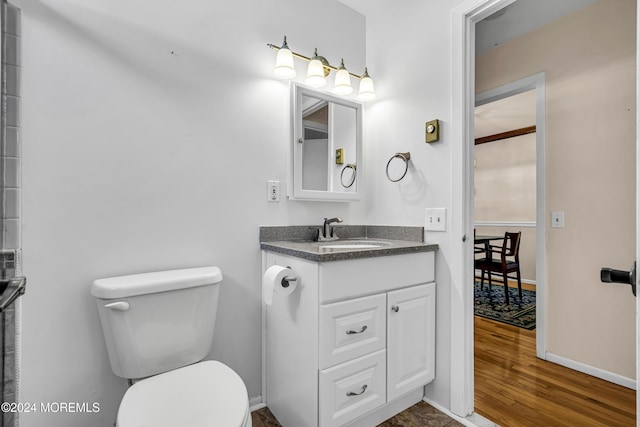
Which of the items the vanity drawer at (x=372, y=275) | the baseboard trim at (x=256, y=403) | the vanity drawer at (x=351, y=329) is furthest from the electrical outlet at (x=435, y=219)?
the baseboard trim at (x=256, y=403)

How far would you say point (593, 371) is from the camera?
1.89m

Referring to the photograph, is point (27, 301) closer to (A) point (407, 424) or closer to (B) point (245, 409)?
(B) point (245, 409)

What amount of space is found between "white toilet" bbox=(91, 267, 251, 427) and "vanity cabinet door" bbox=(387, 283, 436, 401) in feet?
2.37

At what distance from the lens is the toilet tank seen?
1093mm

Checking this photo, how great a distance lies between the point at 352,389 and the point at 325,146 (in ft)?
4.22

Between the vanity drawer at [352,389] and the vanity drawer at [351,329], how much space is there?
4 centimetres

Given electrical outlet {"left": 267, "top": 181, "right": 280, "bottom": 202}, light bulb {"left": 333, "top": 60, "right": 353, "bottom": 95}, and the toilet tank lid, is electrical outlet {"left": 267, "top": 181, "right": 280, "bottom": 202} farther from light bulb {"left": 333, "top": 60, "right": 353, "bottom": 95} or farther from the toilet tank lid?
light bulb {"left": 333, "top": 60, "right": 353, "bottom": 95}

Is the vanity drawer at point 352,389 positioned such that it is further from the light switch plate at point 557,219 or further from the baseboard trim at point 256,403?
the light switch plate at point 557,219

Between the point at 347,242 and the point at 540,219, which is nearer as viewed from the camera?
the point at 347,242

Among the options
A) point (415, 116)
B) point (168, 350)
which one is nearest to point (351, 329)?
point (168, 350)

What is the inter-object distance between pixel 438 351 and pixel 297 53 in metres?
1.81

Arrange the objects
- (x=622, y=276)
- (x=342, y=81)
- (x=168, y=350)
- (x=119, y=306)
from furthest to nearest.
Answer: (x=342, y=81), (x=168, y=350), (x=119, y=306), (x=622, y=276)

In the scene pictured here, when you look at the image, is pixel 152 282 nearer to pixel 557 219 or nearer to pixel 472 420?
pixel 472 420

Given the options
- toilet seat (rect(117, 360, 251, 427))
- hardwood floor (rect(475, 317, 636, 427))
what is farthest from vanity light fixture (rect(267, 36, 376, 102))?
hardwood floor (rect(475, 317, 636, 427))
